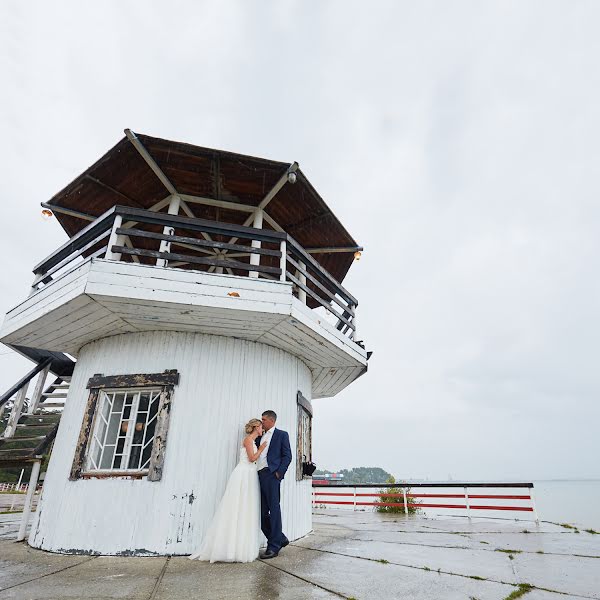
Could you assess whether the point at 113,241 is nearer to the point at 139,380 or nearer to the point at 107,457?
the point at 139,380

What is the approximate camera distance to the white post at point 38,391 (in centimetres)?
820

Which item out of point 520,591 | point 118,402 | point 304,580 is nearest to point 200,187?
point 118,402

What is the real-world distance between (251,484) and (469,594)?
3038 mm

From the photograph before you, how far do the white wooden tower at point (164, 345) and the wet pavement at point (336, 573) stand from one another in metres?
0.72

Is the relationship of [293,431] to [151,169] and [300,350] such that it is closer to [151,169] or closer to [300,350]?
[300,350]

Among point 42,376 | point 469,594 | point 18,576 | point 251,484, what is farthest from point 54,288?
point 469,594

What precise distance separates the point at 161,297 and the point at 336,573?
430 centimetres

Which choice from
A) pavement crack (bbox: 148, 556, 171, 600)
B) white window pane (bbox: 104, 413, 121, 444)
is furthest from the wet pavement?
white window pane (bbox: 104, 413, 121, 444)

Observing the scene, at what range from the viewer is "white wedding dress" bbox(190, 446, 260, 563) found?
512 centimetres

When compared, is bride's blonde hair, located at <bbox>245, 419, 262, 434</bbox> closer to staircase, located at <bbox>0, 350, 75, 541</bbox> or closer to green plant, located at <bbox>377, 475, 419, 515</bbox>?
staircase, located at <bbox>0, 350, 75, 541</bbox>

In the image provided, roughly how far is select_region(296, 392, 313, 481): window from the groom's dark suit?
69.2 inches

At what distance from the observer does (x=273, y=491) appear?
5.70 meters

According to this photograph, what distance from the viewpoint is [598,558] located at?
537cm

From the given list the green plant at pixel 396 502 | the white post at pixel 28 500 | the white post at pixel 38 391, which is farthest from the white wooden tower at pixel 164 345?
the green plant at pixel 396 502
